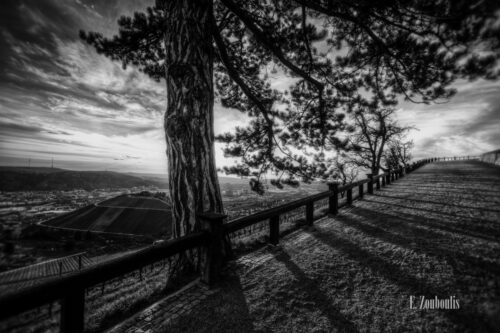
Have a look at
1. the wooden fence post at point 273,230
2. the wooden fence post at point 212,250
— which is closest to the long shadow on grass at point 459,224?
the wooden fence post at point 273,230

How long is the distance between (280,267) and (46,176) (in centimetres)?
16086

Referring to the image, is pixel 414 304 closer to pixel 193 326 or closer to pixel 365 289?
pixel 365 289

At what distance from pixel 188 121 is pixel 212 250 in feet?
6.57

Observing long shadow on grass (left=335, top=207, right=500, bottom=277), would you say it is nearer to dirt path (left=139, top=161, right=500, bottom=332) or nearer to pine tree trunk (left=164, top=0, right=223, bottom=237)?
dirt path (left=139, top=161, right=500, bottom=332)

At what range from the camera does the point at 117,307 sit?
236cm

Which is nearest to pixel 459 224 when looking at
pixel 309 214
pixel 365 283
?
pixel 309 214

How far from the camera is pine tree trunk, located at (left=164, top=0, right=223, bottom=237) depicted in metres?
3.21

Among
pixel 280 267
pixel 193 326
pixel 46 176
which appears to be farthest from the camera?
pixel 46 176

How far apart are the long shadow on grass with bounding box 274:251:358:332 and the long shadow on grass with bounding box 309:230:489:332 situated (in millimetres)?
847

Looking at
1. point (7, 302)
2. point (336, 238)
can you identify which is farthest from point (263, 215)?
point (7, 302)

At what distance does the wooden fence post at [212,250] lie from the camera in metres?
2.75

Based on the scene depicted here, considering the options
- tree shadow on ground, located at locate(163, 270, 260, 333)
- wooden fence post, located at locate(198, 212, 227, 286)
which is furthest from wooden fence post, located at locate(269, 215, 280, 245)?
tree shadow on ground, located at locate(163, 270, 260, 333)

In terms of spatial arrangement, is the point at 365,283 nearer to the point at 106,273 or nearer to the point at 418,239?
the point at 418,239

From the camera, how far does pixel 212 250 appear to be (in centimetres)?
281
